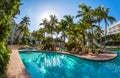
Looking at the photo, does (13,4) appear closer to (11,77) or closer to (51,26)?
(11,77)

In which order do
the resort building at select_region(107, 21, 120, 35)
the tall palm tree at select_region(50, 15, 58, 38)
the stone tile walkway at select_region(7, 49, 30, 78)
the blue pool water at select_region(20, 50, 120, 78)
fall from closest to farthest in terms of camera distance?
the stone tile walkway at select_region(7, 49, 30, 78) < the blue pool water at select_region(20, 50, 120, 78) < the tall palm tree at select_region(50, 15, 58, 38) < the resort building at select_region(107, 21, 120, 35)

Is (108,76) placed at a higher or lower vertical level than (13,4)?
lower

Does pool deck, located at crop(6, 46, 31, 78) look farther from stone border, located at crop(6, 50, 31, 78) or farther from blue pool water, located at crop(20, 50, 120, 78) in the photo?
blue pool water, located at crop(20, 50, 120, 78)

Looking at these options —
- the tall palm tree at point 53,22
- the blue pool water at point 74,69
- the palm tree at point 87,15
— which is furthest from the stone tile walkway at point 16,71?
the tall palm tree at point 53,22

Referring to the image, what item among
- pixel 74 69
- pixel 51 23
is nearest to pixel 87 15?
pixel 51 23

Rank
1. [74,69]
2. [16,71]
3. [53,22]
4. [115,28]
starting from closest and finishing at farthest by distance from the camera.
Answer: [16,71] < [74,69] < [53,22] < [115,28]

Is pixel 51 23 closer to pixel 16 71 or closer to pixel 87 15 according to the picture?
pixel 87 15

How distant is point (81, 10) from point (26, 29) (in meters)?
30.3

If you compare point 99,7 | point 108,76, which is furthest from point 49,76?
point 99,7

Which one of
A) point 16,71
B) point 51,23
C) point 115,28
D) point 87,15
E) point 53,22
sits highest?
point 115,28

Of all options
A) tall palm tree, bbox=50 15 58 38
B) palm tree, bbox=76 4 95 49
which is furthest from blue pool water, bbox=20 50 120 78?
tall palm tree, bbox=50 15 58 38

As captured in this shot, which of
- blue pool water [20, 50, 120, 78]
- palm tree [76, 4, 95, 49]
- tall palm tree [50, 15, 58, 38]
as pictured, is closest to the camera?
blue pool water [20, 50, 120, 78]

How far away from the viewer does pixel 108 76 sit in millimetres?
11930

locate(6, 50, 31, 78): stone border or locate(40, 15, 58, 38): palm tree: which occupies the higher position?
locate(40, 15, 58, 38): palm tree
